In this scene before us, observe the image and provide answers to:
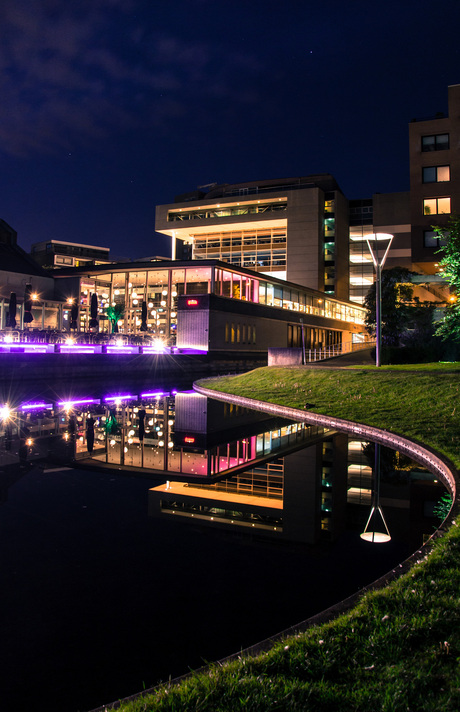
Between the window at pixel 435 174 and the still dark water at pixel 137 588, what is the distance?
44864 millimetres

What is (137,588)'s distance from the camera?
5.10 meters

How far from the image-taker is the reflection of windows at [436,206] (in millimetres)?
45781

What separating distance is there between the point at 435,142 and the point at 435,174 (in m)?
2.93

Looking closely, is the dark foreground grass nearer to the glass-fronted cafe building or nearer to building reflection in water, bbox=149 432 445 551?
building reflection in water, bbox=149 432 445 551

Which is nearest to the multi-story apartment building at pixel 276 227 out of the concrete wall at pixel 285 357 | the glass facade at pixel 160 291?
the glass facade at pixel 160 291

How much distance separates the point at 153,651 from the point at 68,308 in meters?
53.8

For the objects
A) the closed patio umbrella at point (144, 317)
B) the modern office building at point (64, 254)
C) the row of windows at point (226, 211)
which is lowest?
the closed patio umbrella at point (144, 317)

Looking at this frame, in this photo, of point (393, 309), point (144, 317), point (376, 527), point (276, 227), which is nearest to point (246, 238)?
point (276, 227)

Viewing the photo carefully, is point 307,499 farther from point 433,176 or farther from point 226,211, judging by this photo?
point 226,211

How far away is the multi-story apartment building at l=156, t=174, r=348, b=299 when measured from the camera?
3076 inches

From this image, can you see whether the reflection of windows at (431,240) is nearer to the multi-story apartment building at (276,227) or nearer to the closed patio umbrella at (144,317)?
the closed patio umbrella at (144,317)

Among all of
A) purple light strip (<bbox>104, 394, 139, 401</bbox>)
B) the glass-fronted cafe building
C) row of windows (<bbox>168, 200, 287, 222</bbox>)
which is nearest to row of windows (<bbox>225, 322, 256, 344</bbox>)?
the glass-fronted cafe building

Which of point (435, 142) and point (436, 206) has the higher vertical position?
point (435, 142)

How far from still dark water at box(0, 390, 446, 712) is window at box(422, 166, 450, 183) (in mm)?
44864
